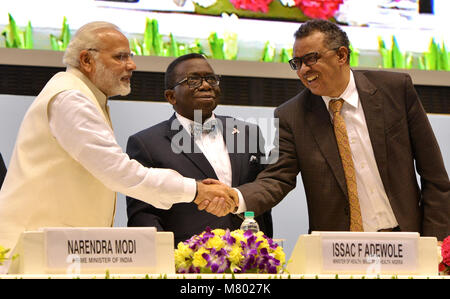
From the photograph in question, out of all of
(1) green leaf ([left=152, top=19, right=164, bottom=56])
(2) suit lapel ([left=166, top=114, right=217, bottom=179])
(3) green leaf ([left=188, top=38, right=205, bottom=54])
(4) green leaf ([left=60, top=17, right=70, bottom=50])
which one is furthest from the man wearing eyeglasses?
(4) green leaf ([left=60, top=17, right=70, bottom=50])

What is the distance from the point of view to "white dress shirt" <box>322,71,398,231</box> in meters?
2.93

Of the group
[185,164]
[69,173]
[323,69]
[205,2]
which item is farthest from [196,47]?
[69,173]

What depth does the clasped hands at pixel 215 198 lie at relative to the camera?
278 centimetres

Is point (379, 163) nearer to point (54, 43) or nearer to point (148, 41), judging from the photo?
point (148, 41)

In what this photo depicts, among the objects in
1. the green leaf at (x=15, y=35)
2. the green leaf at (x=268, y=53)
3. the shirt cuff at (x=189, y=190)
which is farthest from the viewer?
the green leaf at (x=268, y=53)

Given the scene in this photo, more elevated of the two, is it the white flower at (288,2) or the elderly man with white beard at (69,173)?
the white flower at (288,2)

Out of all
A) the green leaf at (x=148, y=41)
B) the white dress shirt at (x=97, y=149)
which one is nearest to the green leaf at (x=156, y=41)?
the green leaf at (x=148, y=41)

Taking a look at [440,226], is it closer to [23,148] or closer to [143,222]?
[143,222]

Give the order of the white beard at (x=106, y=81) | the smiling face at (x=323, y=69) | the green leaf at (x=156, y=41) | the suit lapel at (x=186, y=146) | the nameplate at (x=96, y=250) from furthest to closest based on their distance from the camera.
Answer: the green leaf at (x=156, y=41) < the suit lapel at (x=186, y=146) < the smiling face at (x=323, y=69) < the white beard at (x=106, y=81) < the nameplate at (x=96, y=250)

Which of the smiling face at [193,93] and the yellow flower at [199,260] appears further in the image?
the smiling face at [193,93]

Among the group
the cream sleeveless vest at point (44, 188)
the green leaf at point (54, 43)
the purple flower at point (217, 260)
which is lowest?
the purple flower at point (217, 260)

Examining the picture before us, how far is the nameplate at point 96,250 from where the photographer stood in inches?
69.6

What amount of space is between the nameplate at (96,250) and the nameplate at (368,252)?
1.63 ft

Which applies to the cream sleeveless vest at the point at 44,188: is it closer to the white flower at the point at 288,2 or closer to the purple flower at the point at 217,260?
the purple flower at the point at 217,260
